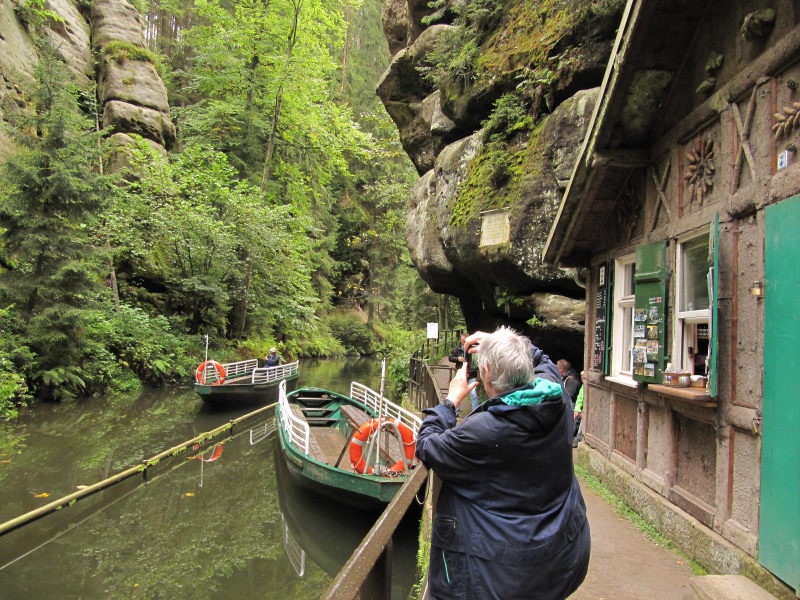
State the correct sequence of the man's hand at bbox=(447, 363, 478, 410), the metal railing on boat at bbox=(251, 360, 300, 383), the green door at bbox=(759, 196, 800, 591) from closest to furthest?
the man's hand at bbox=(447, 363, 478, 410), the green door at bbox=(759, 196, 800, 591), the metal railing on boat at bbox=(251, 360, 300, 383)

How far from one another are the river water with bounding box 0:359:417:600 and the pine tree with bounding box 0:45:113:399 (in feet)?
6.12

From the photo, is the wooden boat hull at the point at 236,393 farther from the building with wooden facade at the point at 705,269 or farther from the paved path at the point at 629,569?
the paved path at the point at 629,569

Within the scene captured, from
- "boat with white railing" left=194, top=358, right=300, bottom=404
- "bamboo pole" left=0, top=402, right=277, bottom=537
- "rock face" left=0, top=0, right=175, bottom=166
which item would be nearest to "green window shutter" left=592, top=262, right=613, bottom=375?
"bamboo pole" left=0, top=402, right=277, bottom=537

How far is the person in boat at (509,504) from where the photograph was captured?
1910 millimetres

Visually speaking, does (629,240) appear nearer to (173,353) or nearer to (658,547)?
(658,547)

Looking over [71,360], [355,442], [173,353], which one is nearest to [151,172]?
[173,353]

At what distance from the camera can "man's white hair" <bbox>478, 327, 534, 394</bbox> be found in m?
2.10

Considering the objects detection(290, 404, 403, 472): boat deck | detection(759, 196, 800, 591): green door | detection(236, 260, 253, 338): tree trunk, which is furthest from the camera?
detection(236, 260, 253, 338): tree trunk

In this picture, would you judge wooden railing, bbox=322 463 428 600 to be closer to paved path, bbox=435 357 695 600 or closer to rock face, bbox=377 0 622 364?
paved path, bbox=435 357 695 600

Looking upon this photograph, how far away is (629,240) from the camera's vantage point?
→ 6.57 meters

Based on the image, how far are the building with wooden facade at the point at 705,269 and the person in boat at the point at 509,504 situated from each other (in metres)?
2.42

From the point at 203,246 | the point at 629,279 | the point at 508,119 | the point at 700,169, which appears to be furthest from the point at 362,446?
the point at 203,246

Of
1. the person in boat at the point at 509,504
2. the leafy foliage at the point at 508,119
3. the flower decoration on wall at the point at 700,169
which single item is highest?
the leafy foliage at the point at 508,119

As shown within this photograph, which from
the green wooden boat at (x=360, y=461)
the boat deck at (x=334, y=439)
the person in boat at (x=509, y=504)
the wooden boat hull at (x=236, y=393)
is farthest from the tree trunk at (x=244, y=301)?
the person in boat at (x=509, y=504)
